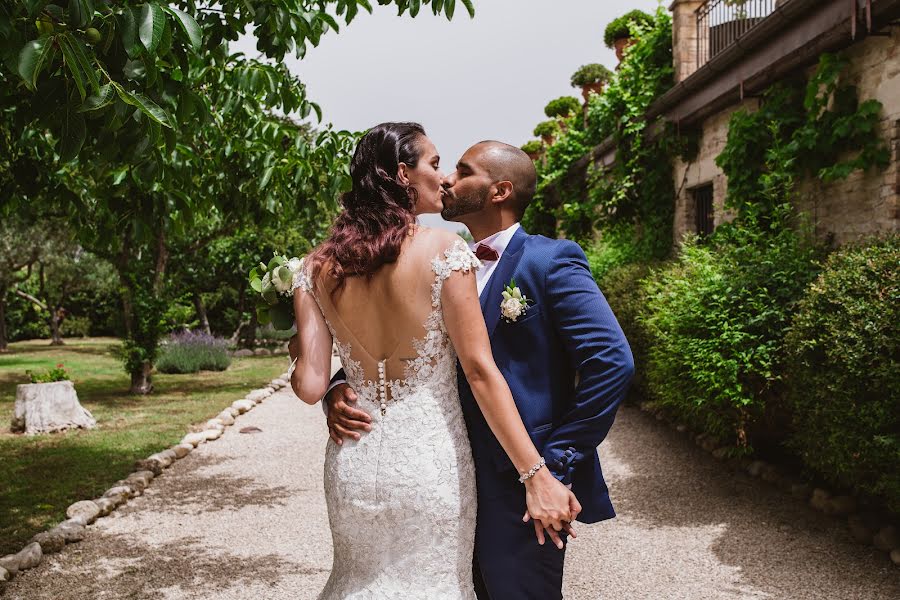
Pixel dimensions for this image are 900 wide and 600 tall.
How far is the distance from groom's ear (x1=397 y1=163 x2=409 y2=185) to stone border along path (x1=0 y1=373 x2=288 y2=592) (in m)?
3.85

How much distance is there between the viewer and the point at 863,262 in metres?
5.09

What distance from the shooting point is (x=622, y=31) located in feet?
48.5

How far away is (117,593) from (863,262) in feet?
16.4

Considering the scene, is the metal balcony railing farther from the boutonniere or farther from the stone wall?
the boutonniere

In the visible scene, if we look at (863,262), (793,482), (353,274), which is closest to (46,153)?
(353,274)

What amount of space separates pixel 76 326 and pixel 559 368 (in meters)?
31.5

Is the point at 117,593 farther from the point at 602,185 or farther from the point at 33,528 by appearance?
the point at 602,185

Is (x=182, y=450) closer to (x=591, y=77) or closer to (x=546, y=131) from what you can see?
(x=591, y=77)

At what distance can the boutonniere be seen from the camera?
232cm

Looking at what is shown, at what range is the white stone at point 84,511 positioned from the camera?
5797 millimetres

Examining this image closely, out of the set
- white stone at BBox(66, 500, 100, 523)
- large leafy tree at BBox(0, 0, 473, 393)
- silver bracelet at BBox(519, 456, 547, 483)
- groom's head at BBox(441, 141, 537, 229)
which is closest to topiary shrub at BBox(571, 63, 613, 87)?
large leafy tree at BBox(0, 0, 473, 393)

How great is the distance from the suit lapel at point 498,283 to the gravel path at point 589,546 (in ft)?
8.30

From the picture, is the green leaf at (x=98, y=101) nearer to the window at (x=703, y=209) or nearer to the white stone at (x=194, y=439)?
Result: the white stone at (x=194, y=439)

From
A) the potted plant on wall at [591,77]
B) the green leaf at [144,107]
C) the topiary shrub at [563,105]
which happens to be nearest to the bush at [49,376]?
the green leaf at [144,107]
